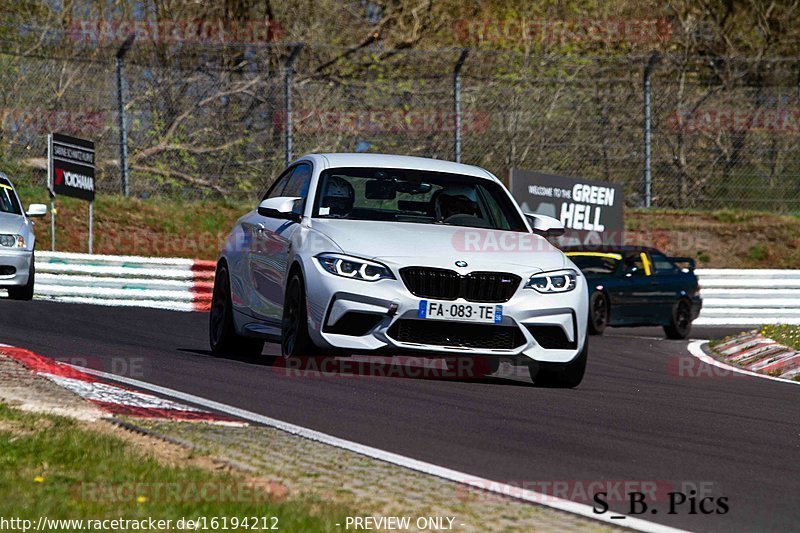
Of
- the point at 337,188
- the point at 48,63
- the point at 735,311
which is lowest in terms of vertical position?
the point at 735,311

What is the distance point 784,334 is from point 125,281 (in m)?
9.54

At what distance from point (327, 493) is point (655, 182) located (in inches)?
940

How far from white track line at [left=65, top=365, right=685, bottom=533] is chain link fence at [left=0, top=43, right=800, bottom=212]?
18280 millimetres

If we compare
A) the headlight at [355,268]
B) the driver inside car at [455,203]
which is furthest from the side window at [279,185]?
the headlight at [355,268]

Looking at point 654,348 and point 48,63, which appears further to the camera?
point 48,63

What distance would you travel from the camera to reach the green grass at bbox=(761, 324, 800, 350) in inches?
617

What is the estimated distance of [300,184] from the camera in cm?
1105

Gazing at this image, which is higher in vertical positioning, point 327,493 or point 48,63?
point 48,63

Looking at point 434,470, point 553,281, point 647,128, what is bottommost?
point 434,470

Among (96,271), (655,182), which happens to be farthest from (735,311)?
(96,271)

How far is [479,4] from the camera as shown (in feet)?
115

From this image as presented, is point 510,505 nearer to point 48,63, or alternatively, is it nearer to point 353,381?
point 353,381
